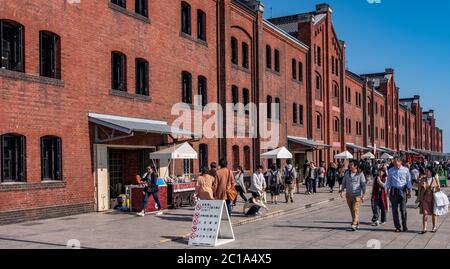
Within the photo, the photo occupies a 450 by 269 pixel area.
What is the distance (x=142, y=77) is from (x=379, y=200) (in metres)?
11.3

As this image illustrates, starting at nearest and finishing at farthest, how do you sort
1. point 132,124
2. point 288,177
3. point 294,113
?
point 132,124
point 288,177
point 294,113

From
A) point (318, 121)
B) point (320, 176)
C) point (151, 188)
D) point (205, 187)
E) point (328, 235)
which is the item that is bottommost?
point (328, 235)

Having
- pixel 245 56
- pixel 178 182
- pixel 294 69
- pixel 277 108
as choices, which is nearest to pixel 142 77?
pixel 178 182

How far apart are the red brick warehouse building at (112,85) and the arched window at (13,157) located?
4cm

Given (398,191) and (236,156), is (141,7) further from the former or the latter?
(398,191)

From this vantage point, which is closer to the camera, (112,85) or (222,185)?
(222,185)

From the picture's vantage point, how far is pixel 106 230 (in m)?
14.7

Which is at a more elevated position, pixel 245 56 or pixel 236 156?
pixel 245 56

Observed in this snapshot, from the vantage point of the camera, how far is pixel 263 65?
33625 millimetres

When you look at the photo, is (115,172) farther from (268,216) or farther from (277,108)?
(277,108)

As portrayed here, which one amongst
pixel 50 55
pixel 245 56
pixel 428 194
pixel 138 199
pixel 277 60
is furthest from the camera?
pixel 277 60

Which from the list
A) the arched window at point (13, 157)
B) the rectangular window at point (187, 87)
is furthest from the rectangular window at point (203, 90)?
the arched window at point (13, 157)
